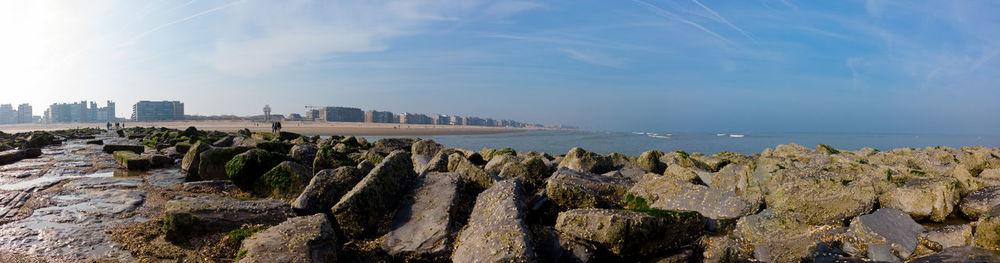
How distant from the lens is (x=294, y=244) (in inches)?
132

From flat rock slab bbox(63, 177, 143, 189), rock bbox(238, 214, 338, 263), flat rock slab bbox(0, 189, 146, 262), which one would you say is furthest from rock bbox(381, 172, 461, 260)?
flat rock slab bbox(63, 177, 143, 189)

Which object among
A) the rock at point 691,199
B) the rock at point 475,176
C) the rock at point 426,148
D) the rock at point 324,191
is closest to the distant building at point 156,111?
the rock at point 426,148

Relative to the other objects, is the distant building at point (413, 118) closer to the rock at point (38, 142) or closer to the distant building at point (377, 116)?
the distant building at point (377, 116)

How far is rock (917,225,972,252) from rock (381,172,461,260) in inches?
165

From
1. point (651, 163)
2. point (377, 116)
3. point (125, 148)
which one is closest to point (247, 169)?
point (651, 163)

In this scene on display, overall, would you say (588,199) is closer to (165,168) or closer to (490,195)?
(490,195)

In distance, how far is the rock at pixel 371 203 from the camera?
4133 mm

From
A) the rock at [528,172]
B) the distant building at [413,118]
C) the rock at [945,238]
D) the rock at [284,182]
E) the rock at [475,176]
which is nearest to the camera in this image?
the rock at [945,238]

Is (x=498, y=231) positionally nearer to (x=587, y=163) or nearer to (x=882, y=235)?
(x=882, y=235)

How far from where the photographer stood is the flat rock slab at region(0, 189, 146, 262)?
3.93 m

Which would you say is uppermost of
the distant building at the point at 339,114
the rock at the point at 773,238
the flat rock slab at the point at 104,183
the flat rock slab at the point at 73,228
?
the distant building at the point at 339,114

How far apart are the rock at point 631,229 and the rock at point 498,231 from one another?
449 millimetres

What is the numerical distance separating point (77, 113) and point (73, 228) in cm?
20805

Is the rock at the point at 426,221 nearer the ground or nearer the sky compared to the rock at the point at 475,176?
nearer the ground
